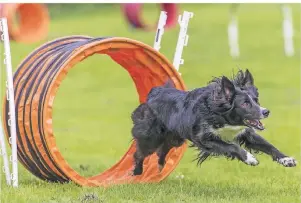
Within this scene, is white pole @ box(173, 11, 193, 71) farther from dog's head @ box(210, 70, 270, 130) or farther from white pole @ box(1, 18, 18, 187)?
white pole @ box(1, 18, 18, 187)

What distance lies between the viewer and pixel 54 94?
22.6 feet

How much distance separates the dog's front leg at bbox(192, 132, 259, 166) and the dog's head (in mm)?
210

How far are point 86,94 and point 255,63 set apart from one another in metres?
5.83

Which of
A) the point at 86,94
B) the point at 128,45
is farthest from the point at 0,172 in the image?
the point at 86,94

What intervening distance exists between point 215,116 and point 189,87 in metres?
10.3

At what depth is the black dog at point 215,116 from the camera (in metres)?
6.54

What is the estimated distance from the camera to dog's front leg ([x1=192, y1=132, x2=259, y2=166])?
651 centimetres

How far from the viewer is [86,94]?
16.7 metres

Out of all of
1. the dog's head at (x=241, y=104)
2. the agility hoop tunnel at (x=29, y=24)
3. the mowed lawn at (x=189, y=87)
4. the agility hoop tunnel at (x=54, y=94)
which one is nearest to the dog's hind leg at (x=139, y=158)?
the agility hoop tunnel at (x=54, y=94)

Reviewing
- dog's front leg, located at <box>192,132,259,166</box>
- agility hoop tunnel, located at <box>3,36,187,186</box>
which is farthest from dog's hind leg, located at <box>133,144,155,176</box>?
dog's front leg, located at <box>192,132,259,166</box>

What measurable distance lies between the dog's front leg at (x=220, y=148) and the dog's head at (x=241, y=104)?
0.21 metres

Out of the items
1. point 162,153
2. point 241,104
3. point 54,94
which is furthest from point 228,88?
point 54,94

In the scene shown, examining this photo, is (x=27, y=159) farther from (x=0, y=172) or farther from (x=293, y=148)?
(x=293, y=148)

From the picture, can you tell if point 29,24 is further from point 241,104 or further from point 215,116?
point 241,104
